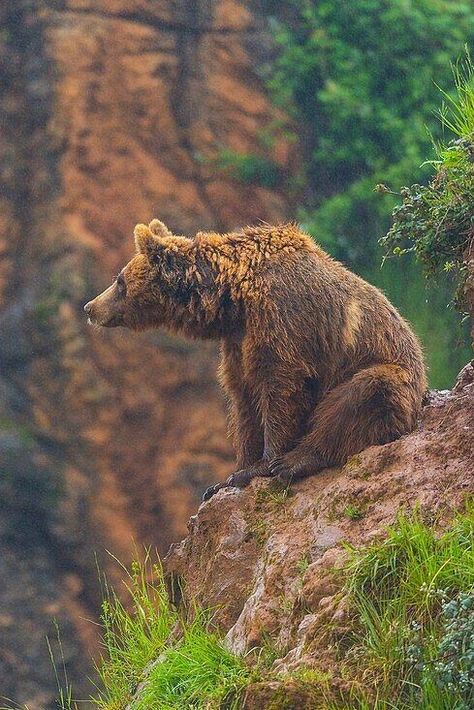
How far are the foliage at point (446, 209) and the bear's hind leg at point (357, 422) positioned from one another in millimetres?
538

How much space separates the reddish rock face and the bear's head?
5.38m

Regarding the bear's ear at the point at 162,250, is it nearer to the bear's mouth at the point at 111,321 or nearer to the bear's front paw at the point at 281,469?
the bear's mouth at the point at 111,321

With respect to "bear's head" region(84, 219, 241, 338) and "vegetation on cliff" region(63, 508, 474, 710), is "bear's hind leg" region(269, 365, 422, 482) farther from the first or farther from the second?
"vegetation on cliff" region(63, 508, 474, 710)

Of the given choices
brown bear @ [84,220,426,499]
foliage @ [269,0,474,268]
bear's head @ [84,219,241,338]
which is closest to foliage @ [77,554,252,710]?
brown bear @ [84,220,426,499]

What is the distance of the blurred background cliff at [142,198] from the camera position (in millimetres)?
11711

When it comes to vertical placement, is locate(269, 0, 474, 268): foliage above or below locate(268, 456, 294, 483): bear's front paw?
above

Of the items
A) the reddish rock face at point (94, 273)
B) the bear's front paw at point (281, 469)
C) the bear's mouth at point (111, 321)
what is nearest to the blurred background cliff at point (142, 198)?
the reddish rock face at point (94, 273)

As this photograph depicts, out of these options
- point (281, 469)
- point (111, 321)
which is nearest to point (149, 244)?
point (111, 321)

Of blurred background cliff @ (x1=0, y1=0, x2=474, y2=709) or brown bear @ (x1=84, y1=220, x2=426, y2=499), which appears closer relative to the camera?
brown bear @ (x1=84, y1=220, x2=426, y2=499)

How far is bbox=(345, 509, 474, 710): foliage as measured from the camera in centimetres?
393

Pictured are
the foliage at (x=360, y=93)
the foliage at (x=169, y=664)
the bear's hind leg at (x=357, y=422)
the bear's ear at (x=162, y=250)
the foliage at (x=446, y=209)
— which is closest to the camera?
the foliage at (x=169, y=664)

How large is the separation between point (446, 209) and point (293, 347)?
0.92 metres

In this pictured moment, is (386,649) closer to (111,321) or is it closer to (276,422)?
(276,422)

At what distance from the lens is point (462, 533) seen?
436cm
